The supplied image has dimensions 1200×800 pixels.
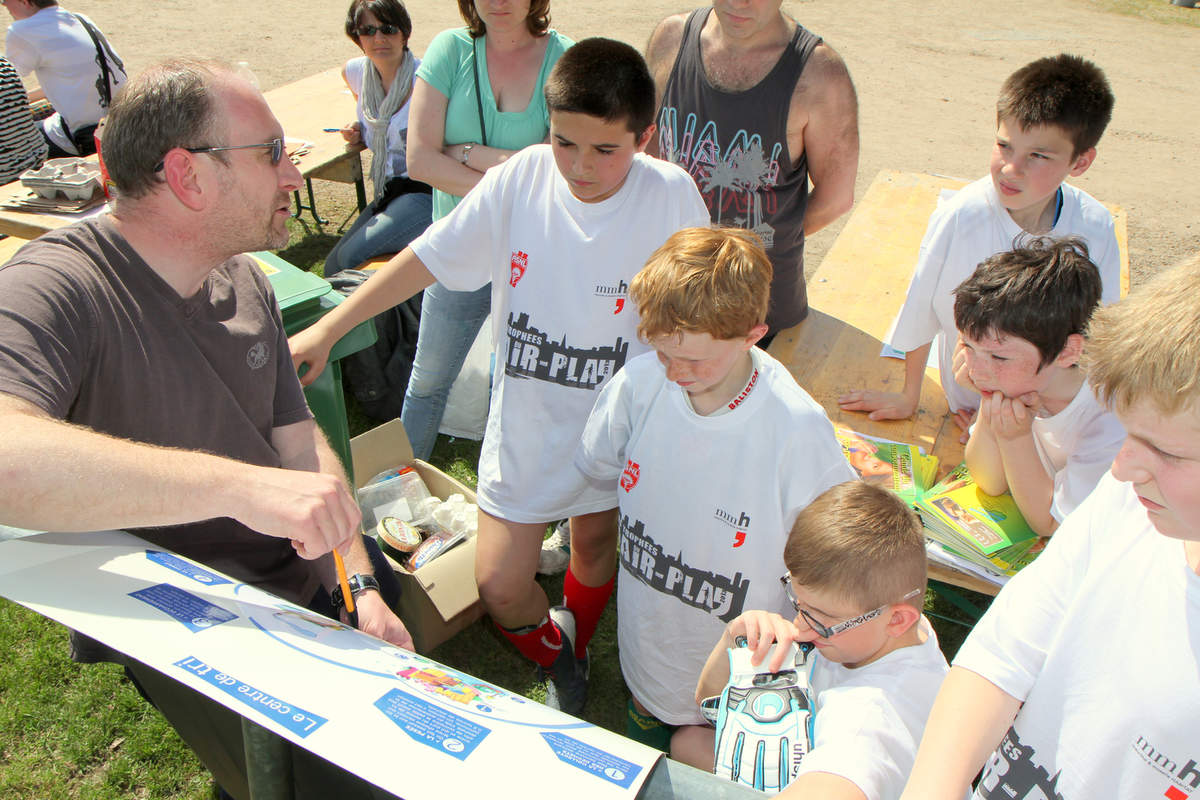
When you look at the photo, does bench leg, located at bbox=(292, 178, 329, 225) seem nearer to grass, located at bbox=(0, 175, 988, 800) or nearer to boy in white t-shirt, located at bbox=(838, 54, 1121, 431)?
grass, located at bbox=(0, 175, 988, 800)

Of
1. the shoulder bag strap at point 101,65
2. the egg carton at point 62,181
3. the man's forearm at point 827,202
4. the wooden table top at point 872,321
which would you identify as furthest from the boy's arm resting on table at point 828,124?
the shoulder bag strap at point 101,65

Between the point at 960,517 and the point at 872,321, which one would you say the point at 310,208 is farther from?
the point at 960,517

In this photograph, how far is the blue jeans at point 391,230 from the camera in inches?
180

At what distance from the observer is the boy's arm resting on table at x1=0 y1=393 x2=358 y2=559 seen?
1252 mm

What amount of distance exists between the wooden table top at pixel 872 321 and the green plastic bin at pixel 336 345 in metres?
1.72

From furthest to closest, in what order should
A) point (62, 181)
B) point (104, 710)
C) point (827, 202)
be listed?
1. point (62, 181)
2. point (827, 202)
3. point (104, 710)

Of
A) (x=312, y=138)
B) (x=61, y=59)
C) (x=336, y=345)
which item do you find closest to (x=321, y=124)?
(x=312, y=138)

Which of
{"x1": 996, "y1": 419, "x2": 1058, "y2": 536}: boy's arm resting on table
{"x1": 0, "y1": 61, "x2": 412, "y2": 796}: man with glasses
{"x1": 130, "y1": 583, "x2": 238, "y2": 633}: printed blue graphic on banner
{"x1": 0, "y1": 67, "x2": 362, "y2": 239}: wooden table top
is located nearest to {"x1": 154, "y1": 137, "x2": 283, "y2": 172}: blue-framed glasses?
{"x1": 0, "y1": 61, "x2": 412, "y2": 796}: man with glasses

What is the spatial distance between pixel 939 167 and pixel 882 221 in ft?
12.8

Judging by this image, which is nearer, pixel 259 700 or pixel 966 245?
pixel 259 700

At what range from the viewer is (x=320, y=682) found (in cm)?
99

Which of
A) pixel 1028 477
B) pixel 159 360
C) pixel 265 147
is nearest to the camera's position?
pixel 159 360

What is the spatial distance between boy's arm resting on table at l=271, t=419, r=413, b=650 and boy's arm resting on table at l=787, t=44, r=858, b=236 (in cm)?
206

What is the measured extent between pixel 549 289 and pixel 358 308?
2.02ft
